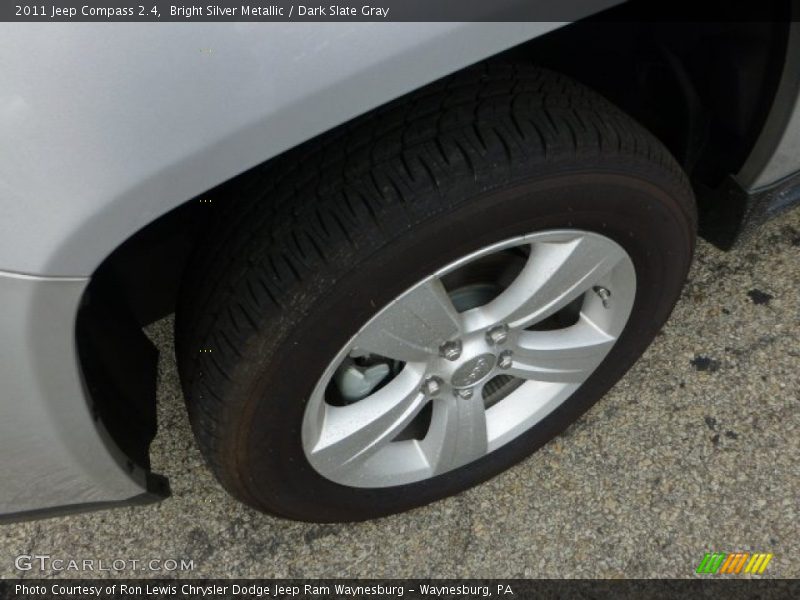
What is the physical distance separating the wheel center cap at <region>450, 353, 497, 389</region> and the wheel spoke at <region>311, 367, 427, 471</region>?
72mm

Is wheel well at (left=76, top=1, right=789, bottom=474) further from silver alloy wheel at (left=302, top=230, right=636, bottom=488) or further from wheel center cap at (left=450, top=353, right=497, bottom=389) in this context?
wheel center cap at (left=450, top=353, right=497, bottom=389)

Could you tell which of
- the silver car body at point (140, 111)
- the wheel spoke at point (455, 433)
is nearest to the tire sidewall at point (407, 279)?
the wheel spoke at point (455, 433)

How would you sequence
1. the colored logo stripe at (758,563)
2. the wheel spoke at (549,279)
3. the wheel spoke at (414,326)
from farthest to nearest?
the colored logo stripe at (758,563), the wheel spoke at (549,279), the wheel spoke at (414,326)

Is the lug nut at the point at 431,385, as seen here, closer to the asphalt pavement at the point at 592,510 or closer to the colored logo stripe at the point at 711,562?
the asphalt pavement at the point at 592,510

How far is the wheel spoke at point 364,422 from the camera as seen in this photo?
1.36m

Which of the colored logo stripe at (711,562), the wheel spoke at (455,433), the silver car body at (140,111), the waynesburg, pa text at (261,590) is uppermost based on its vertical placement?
the silver car body at (140,111)

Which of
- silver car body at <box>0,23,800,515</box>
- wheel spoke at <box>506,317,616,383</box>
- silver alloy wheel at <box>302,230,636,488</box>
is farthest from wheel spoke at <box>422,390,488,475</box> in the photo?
silver car body at <box>0,23,800,515</box>

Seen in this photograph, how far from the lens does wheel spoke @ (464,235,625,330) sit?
1.29 m

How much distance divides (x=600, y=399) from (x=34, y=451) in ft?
3.89

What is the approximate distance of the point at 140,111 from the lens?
2.69 feet

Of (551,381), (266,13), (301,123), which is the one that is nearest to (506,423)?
(551,381)

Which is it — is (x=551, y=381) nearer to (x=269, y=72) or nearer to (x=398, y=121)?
(x=398, y=121)

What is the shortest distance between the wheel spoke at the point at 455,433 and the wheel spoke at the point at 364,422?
0.26 ft

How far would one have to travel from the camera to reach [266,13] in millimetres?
822
